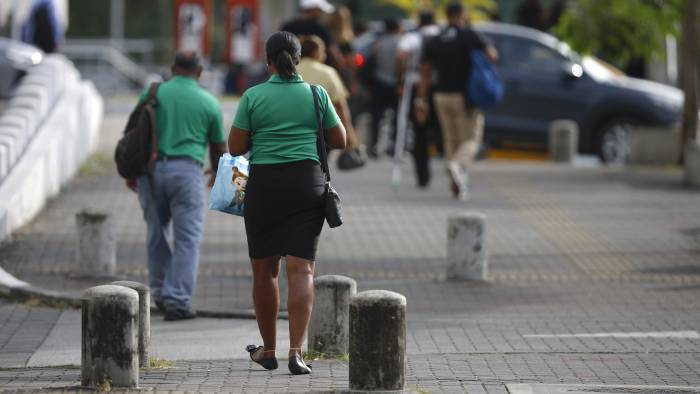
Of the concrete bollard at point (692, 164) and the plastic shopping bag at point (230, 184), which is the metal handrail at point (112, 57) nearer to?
the concrete bollard at point (692, 164)

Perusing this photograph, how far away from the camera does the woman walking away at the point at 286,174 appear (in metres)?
8.33

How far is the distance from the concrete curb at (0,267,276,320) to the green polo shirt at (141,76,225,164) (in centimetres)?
98

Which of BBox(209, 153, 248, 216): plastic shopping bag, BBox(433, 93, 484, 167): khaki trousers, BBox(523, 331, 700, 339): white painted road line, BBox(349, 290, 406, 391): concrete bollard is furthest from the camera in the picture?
BBox(433, 93, 484, 167): khaki trousers

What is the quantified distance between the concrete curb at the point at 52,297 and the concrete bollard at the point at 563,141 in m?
11.2

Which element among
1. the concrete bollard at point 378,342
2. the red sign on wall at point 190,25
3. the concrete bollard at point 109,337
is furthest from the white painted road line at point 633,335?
the red sign on wall at point 190,25

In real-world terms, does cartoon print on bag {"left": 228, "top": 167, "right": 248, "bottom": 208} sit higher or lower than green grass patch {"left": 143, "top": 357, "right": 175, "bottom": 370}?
higher

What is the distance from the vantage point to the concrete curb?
1083 cm

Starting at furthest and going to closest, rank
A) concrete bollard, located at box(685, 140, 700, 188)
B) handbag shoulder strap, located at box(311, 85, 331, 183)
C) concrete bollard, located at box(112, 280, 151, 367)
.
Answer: concrete bollard, located at box(685, 140, 700, 188) < concrete bollard, located at box(112, 280, 151, 367) < handbag shoulder strap, located at box(311, 85, 331, 183)

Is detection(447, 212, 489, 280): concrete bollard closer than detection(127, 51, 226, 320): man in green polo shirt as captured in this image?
No

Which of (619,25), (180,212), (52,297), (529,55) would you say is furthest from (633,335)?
(529,55)

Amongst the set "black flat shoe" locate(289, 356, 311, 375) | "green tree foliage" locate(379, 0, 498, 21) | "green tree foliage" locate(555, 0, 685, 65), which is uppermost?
"green tree foliage" locate(379, 0, 498, 21)

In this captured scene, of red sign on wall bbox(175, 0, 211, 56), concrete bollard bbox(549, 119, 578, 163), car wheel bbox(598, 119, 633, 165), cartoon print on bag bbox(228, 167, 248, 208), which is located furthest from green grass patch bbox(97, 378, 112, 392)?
red sign on wall bbox(175, 0, 211, 56)

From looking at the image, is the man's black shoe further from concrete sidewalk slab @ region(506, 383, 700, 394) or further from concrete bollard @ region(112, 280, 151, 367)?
concrete sidewalk slab @ region(506, 383, 700, 394)

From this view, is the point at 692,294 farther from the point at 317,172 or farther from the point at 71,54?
the point at 71,54
